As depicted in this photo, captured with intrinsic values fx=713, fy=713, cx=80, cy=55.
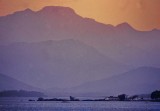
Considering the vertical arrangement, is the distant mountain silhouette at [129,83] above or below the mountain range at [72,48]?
below

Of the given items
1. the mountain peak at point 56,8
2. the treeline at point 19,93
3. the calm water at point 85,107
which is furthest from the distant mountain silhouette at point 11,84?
the calm water at point 85,107

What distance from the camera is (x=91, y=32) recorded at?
14.3 metres

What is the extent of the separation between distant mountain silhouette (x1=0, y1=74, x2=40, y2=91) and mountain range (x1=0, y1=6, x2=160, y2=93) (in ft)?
0.40

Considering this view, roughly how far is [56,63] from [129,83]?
1529mm

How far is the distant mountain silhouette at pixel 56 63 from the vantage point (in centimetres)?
1425

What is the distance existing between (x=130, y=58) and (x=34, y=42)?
1952mm

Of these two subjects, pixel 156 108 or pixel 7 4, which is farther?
pixel 156 108

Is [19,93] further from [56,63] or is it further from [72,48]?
[72,48]

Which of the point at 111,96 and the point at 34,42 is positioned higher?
the point at 34,42

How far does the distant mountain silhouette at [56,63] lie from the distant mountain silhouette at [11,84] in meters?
0.12

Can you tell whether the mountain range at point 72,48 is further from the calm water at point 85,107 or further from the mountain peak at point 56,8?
the calm water at point 85,107

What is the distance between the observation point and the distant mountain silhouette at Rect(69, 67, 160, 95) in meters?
14.1

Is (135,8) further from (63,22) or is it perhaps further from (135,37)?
(63,22)

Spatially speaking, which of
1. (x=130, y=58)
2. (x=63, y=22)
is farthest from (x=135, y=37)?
(x=63, y=22)
